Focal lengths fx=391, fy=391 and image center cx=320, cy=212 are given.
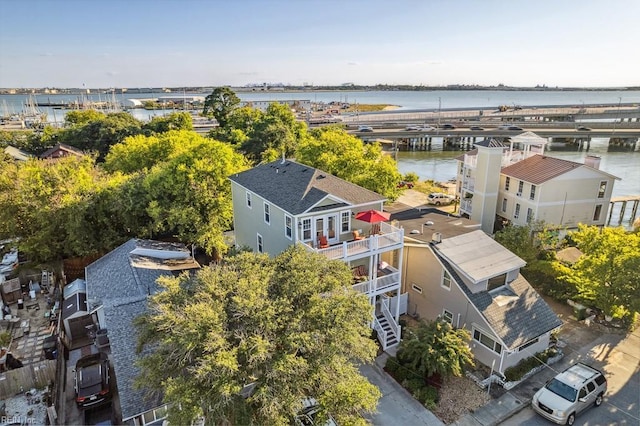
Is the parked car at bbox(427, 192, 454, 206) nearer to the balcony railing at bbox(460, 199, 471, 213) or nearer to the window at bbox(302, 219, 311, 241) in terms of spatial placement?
the balcony railing at bbox(460, 199, 471, 213)

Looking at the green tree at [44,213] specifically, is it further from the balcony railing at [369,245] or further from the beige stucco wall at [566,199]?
the beige stucco wall at [566,199]

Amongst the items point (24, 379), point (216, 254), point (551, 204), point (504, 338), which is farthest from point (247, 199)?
point (551, 204)

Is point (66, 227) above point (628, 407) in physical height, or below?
above

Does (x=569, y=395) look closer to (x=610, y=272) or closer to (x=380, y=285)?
(x=610, y=272)

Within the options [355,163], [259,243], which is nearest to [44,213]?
[259,243]

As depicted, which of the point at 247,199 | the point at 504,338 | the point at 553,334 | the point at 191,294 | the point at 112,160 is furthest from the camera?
the point at 112,160

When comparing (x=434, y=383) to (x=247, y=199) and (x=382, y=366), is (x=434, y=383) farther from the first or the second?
(x=247, y=199)
